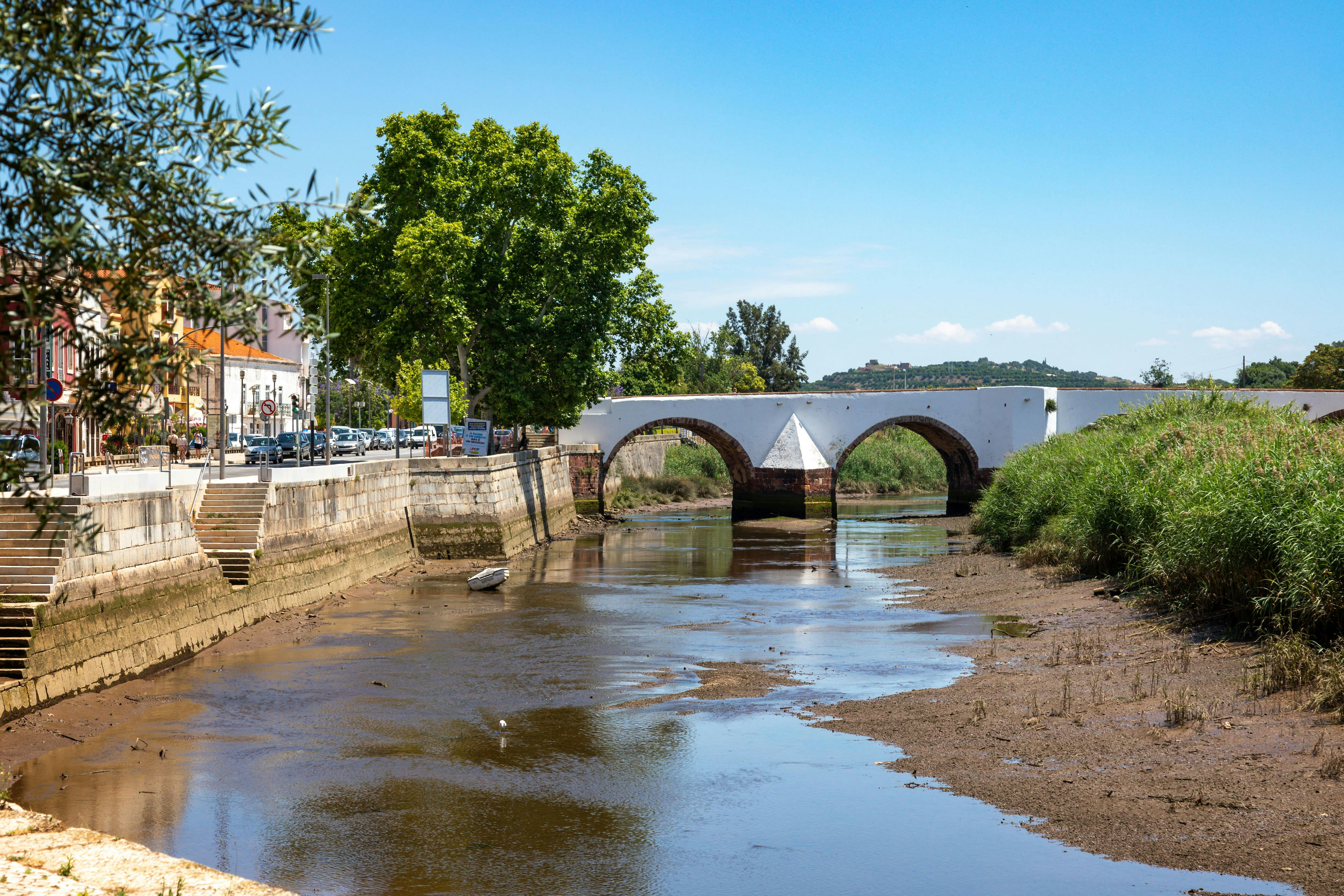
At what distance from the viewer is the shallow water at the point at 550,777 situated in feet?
28.4

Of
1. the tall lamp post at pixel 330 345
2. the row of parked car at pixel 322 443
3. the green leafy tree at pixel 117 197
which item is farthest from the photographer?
the row of parked car at pixel 322 443

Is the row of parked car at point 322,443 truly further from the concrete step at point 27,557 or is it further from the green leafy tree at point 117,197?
the green leafy tree at point 117,197

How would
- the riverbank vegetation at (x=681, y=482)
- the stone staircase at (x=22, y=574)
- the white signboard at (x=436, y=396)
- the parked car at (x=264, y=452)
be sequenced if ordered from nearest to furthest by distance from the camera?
the stone staircase at (x=22, y=574), the white signboard at (x=436, y=396), the parked car at (x=264, y=452), the riverbank vegetation at (x=681, y=482)

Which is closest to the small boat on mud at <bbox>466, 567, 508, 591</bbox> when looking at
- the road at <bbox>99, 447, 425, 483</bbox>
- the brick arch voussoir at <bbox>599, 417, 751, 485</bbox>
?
the road at <bbox>99, 447, 425, 483</bbox>

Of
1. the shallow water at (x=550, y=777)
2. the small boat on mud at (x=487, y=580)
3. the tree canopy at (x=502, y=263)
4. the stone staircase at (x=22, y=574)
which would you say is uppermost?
the tree canopy at (x=502, y=263)

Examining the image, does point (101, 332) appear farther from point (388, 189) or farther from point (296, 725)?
point (388, 189)

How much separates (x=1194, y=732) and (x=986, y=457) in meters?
38.2

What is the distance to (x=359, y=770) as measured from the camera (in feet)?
37.2

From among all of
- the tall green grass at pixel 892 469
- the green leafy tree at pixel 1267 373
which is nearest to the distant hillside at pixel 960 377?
the green leafy tree at pixel 1267 373

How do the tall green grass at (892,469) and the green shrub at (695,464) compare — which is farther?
the tall green grass at (892,469)

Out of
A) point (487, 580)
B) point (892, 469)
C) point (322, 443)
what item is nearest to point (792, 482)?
point (892, 469)

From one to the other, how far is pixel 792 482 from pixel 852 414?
4014 millimetres

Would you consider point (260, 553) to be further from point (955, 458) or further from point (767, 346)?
point (767, 346)

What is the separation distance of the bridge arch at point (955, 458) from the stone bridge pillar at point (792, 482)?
71 cm
